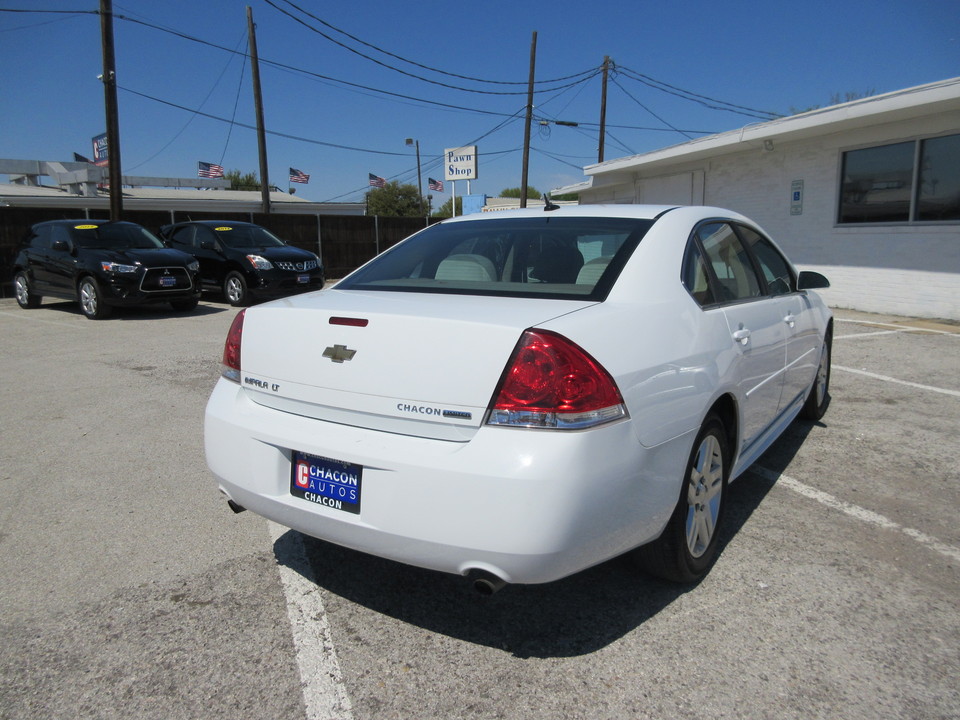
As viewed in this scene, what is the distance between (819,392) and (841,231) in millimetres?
9087

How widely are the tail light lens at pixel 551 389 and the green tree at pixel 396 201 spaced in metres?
74.0

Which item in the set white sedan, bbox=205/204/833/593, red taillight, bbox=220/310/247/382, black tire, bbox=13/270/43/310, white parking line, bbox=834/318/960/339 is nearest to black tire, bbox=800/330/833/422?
white sedan, bbox=205/204/833/593

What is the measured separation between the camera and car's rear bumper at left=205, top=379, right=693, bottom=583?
2.12 metres

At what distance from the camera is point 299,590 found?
284 cm

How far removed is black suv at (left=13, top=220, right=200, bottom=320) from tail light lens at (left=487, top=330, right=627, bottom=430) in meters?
10.7

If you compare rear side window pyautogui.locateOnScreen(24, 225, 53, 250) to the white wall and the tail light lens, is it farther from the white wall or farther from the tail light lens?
the white wall

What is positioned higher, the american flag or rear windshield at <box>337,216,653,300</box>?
the american flag

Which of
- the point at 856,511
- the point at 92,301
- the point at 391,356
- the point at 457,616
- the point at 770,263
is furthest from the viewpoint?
the point at 92,301

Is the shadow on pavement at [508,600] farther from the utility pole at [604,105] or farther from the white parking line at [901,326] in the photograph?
the utility pole at [604,105]

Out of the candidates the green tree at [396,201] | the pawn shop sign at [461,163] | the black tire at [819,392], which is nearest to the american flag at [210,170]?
the pawn shop sign at [461,163]

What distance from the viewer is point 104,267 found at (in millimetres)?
11250

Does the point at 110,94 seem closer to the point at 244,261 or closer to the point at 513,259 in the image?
the point at 244,261

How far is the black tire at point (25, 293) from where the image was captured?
43.1ft

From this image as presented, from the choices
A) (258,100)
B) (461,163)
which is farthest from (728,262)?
(461,163)
